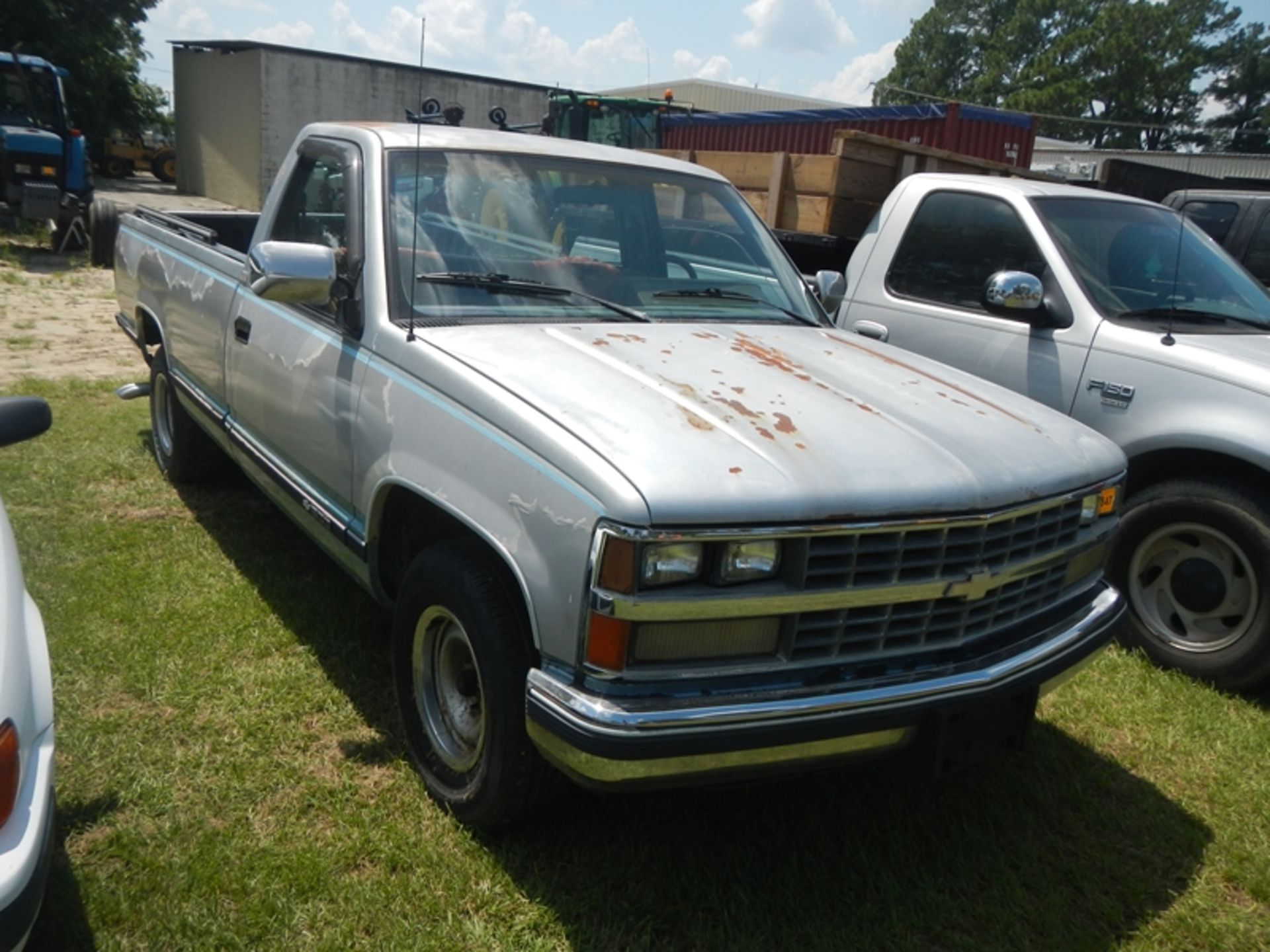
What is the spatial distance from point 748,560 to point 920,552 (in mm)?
468

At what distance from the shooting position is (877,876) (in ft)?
9.44

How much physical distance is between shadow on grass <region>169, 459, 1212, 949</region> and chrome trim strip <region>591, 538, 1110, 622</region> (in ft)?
1.61

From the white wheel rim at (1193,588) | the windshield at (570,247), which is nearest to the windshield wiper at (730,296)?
the windshield at (570,247)

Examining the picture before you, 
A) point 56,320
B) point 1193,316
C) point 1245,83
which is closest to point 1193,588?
point 1193,316

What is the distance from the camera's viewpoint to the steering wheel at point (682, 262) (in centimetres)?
388

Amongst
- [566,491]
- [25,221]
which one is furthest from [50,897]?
[25,221]

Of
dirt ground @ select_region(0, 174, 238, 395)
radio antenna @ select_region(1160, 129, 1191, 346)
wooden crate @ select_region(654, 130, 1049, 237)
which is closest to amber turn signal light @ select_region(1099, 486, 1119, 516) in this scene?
radio antenna @ select_region(1160, 129, 1191, 346)

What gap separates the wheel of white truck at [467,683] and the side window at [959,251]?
332 cm

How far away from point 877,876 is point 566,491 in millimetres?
1469

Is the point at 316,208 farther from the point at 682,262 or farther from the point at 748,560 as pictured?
the point at 748,560

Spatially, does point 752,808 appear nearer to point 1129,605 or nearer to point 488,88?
point 1129,605

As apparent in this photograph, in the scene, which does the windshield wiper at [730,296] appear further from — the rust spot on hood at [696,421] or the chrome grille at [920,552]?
the chrome grille at [920,552]

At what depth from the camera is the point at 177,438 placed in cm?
548

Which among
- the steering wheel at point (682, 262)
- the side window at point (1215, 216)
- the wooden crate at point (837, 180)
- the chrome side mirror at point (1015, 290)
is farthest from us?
the side window at point (1215, 216)
